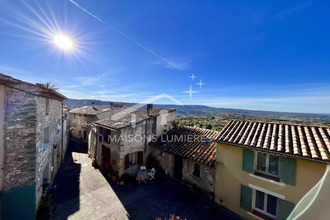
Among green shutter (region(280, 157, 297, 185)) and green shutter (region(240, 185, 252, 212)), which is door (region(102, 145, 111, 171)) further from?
green shutter (region(280, 157, 297, 185))

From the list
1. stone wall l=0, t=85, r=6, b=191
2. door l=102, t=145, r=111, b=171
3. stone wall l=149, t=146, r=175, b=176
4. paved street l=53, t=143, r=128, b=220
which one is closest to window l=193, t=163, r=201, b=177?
stone wall l=149, t=146, r=175, b=176

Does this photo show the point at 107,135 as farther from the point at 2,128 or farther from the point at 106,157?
the point at 2,128

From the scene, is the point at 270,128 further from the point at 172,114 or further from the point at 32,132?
the point at 32,132

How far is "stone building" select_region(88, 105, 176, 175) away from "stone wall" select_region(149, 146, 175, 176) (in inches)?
45.0

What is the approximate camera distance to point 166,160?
40.3ft

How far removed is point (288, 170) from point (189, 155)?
18.3 feet

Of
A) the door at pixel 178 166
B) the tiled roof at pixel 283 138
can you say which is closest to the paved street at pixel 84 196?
the door at pixel 178 166

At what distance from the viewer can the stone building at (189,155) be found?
9.56 metres

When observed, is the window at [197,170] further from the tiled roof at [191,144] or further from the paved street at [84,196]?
the paved street at [84,196]

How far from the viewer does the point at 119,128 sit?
1080 centimetres

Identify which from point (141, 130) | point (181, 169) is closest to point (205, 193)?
point (181, 169)

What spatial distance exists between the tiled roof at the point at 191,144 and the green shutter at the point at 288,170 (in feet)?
10.8

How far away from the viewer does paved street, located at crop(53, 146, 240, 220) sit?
7879mm

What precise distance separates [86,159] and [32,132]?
37.0 feet
